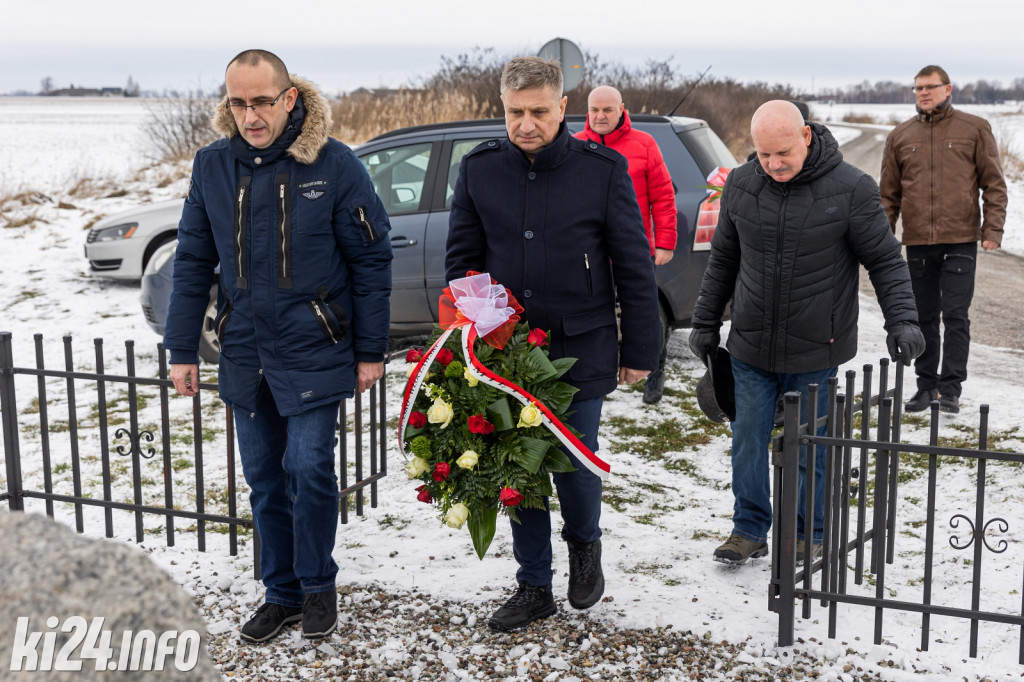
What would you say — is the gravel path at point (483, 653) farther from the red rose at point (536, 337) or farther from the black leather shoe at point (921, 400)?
the black leather shoe at point (921, 400)

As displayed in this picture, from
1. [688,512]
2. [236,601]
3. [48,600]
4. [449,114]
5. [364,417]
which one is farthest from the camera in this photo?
[449,114]

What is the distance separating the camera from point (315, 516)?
3588 mm

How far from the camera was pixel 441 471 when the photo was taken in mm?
3348

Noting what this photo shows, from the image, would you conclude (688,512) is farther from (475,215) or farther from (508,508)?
(475,215)

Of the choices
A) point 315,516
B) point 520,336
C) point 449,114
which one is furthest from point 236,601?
point 449,114

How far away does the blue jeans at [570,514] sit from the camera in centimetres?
361

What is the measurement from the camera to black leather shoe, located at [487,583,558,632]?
3.68 meters

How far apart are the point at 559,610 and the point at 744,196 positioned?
1787 millimetres

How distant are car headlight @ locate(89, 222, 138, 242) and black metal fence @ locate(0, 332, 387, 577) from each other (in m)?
2.66

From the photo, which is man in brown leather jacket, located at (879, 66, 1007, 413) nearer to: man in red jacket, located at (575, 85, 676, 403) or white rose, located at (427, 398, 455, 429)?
man in red jacket, located at (575, 85, 676, 403)

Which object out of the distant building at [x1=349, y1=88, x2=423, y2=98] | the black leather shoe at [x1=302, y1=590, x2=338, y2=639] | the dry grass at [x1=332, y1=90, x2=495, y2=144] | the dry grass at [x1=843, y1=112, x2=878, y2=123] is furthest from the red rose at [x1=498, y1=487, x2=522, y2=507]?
the dry grass at [x1=843, y1=112, x2=878, y2=123]

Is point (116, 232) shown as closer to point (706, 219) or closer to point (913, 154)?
point (706, 219)

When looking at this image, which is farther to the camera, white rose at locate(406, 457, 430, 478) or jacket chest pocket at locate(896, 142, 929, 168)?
jacket chest pocket at locate(896, 142, 929, 168)

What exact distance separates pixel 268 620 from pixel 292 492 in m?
0.49
